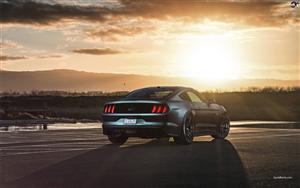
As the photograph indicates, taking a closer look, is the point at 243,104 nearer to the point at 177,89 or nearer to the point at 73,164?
the point at 177,89

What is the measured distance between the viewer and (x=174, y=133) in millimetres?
15086

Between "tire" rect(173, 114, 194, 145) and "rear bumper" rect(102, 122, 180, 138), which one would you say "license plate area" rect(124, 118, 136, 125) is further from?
"tire" rect(173, 114, 194, 145)

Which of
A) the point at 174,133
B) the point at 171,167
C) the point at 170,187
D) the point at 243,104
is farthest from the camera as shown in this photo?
the point at 243,104

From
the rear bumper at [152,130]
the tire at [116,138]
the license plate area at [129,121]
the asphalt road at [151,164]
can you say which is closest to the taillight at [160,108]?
the rear bumper at [152,130]

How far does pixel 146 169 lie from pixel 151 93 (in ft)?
19.2

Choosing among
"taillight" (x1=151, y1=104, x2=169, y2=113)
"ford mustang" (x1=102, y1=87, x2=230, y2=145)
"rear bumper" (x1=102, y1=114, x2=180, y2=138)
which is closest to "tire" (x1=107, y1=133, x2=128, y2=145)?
"ford mustang" (x1=102, y1=87, x2=230, y2=145)

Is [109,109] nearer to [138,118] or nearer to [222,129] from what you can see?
[138,118]

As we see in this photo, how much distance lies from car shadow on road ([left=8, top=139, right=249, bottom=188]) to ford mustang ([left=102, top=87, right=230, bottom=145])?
90cm

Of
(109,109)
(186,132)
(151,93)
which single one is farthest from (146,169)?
(151,93)

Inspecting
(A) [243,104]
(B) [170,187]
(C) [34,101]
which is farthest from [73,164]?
(C) [34,101]

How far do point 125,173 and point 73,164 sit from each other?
1618mm

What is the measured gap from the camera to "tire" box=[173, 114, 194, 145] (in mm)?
15312

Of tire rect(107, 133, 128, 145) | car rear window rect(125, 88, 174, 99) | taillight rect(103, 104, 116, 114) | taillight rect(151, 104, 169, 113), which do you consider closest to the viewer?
taillight rect(151, 104, 169, 113)

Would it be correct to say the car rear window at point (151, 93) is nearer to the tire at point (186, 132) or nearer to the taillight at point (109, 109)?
the taillight at point (109, 109)
